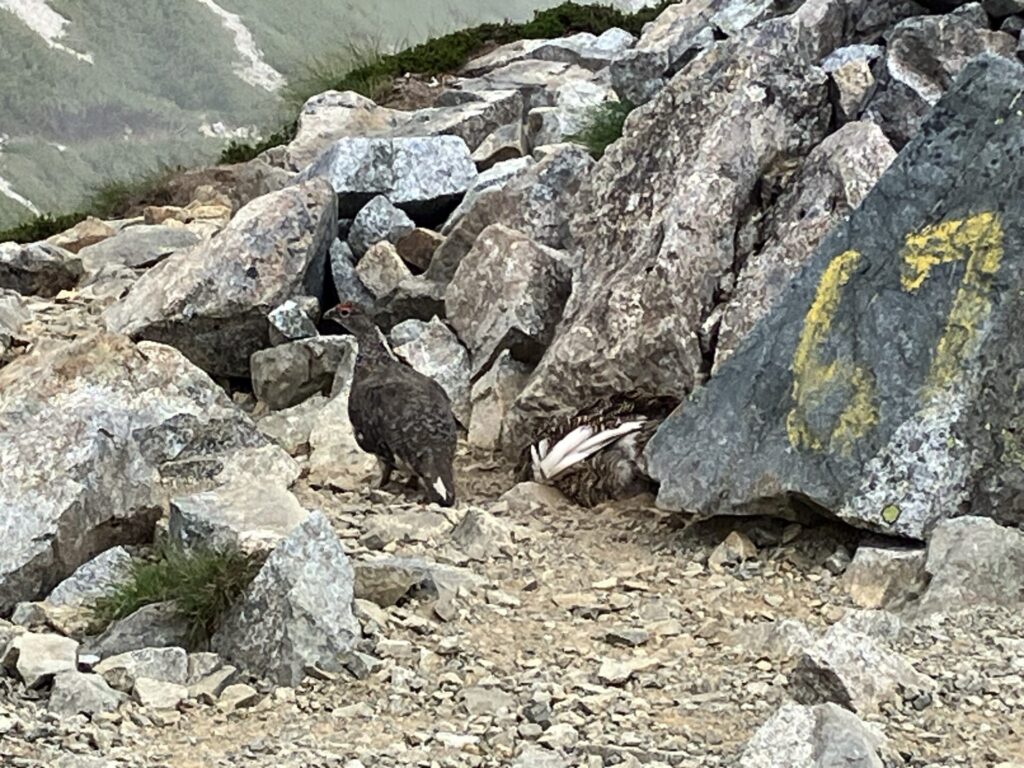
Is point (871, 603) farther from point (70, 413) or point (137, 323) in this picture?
point (137, 323)

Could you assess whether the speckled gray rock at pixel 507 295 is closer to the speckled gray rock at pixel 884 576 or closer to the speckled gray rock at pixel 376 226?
the speckled gray rock at pixel 376 226

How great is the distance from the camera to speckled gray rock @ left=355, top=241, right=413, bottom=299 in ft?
43.2

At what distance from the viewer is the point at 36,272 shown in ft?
51.9

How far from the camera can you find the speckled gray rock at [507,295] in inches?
444

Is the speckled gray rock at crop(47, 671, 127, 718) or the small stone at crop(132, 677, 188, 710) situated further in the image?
the small stone at crop(132, 677, 188, 710)

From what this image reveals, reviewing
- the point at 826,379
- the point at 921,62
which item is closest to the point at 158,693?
the point at 826,379

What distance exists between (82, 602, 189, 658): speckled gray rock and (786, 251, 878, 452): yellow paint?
11.5 feet

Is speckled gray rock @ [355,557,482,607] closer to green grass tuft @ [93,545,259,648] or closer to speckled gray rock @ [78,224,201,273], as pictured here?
green grass tuft @ [93,545,259,648]

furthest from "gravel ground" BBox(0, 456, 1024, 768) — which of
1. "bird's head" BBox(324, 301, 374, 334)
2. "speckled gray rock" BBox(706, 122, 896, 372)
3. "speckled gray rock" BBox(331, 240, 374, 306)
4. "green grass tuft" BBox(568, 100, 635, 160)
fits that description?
"green grass tuft" BBox(568, 100, 635, 160)

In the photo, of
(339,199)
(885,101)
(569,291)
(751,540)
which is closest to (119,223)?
(339,199)

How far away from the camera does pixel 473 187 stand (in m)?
14.6

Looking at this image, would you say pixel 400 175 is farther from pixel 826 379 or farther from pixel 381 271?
pixel 826 379

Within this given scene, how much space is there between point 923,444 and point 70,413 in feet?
17.3

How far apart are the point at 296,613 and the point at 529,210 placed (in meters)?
7.07
